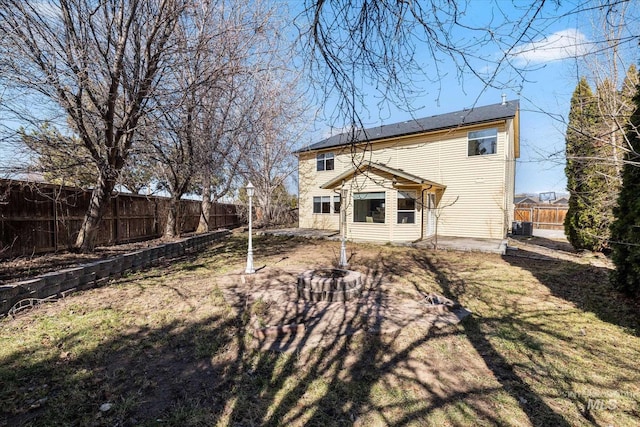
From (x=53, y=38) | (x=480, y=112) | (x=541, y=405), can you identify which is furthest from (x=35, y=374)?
(x=480, y=112)

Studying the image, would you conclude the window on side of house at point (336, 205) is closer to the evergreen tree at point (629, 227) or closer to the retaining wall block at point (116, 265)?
the retaining wall block at point (116, 265)

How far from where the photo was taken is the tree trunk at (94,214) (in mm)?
7215

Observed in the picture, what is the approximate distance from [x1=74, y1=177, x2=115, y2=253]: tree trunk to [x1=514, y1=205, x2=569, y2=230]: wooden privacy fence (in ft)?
81.1

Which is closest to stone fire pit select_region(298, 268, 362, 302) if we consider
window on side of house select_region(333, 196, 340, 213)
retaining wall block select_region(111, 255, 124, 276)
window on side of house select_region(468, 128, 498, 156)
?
retaining wall block select_region(111, 255, 124, 276)

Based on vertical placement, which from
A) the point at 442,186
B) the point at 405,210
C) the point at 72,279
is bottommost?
the point at 72,279

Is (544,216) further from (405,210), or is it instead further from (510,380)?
(510,380)

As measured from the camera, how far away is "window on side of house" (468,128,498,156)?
1188 centimetres

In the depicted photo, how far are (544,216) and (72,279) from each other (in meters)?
26.3

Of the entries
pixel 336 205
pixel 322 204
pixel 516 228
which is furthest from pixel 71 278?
pixel 516 228

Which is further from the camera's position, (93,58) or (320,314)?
(93,58)

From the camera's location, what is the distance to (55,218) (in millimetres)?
7465

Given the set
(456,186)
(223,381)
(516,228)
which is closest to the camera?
(223,381)

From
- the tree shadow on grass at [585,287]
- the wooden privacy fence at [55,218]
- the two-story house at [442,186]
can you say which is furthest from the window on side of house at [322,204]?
the tree shadow on grass at [585,287]

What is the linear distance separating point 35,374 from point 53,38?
19.9 ft
